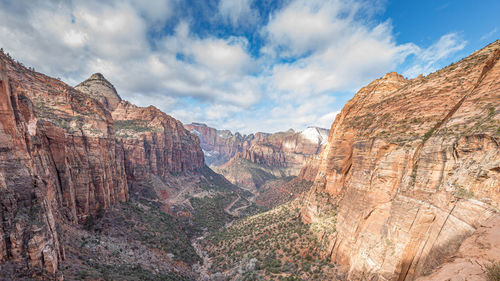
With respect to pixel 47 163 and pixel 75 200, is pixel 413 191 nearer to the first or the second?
pixel 47 163

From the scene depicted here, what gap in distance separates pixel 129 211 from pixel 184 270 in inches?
638

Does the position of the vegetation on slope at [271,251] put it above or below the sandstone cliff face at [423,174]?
below

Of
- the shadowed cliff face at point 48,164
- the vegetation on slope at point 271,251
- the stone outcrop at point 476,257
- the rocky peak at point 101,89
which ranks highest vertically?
the rocky peak at point 101,89

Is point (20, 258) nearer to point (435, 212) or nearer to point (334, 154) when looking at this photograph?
point (435, 212)

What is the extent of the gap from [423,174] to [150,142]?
7042 centimetres

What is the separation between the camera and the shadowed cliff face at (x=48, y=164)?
519 inches

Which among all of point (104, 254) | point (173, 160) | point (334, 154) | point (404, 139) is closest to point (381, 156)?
point (404, 139)

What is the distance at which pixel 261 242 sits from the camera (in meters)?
31.0

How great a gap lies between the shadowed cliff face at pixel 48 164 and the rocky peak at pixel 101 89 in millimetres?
27513

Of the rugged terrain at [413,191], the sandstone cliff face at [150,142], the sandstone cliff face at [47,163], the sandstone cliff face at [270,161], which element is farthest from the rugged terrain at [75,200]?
the sandstone cliff face at [270,161]

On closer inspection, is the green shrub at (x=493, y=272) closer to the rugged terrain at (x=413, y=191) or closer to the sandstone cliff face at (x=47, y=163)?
the rugged terrain at (x=413, y=191)

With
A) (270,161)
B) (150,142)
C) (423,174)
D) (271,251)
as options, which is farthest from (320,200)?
(270,161)

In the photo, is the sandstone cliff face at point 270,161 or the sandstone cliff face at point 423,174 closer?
the sandstone cliff face at point 423,174

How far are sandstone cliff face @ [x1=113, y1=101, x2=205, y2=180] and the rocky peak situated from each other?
4.37 meters
